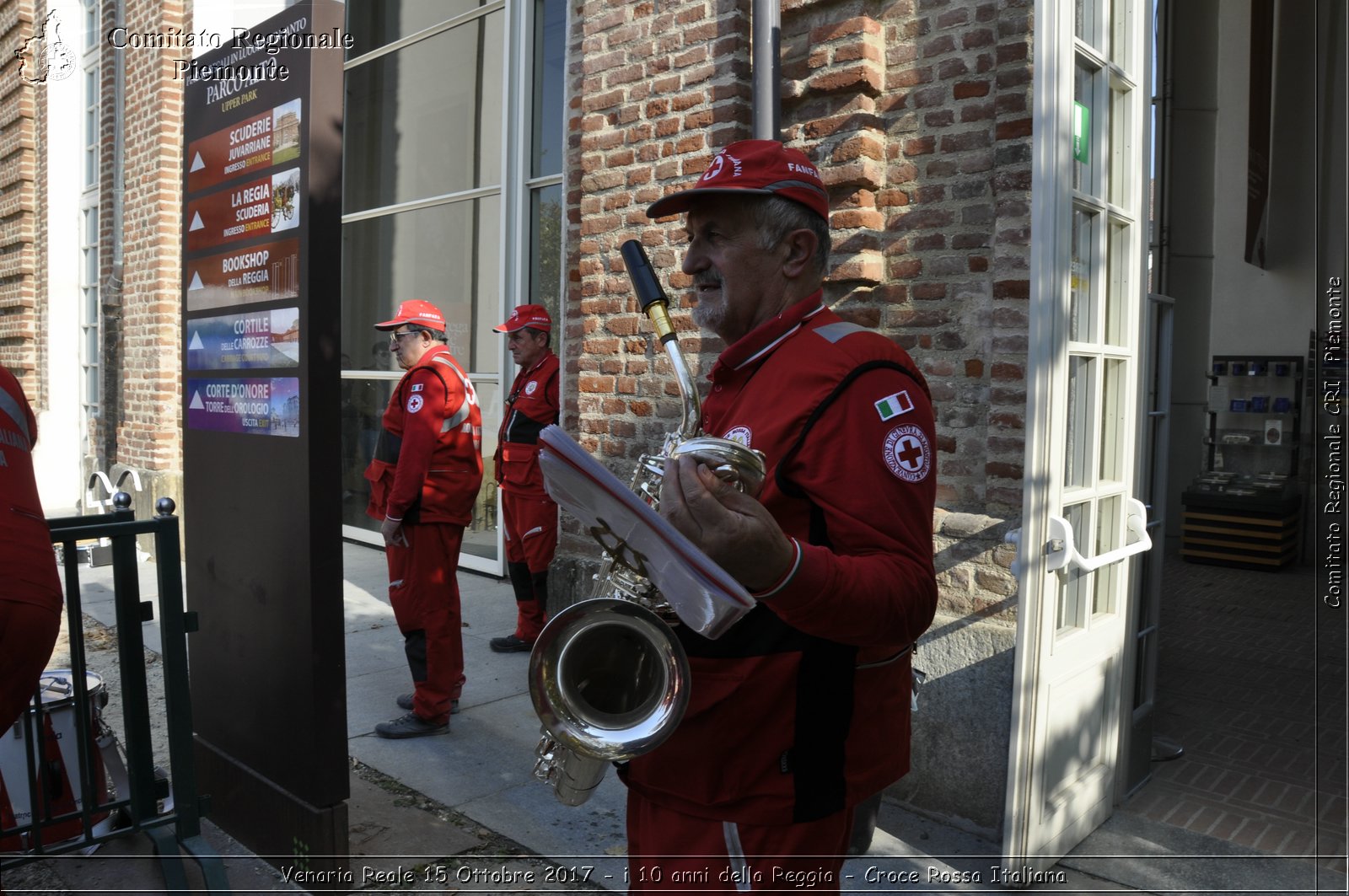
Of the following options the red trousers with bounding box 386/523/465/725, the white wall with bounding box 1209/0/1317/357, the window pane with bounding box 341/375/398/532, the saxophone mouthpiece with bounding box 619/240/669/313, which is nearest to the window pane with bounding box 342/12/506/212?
the window pane with bounding box 341/375/398/532

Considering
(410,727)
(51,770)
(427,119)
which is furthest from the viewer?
(427,119)

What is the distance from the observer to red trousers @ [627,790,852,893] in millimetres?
1775

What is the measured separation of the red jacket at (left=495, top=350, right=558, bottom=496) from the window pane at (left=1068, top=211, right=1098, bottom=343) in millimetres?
3386

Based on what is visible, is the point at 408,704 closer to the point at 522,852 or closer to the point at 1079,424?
the point at 522,852

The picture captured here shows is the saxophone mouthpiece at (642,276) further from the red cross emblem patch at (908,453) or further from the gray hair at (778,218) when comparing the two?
the red cross emblem patch at (908,453)

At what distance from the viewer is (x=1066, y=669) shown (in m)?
3.57

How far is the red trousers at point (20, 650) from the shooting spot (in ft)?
8.32

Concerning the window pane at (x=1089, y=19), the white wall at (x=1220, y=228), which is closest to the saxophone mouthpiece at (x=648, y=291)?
the window pane at (x=1089, y=19)

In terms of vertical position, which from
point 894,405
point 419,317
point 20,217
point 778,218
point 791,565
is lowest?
point 791,565

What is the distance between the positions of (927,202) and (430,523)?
9.31 ft

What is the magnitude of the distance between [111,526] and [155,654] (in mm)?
3595

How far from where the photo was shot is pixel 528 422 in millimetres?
6242

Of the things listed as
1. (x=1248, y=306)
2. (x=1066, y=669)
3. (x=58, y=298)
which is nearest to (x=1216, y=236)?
(x=1248, y=306)

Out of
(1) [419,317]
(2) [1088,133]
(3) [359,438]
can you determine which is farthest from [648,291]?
(3) [359,438]
